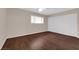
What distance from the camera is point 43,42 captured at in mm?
1234

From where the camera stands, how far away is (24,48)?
1202mm

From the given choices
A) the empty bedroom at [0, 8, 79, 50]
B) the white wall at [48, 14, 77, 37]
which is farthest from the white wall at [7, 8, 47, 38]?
the white wall at [48, 14, 77, 37]

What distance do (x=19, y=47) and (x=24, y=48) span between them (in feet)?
0.21

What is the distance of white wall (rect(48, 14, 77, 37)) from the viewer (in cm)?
119

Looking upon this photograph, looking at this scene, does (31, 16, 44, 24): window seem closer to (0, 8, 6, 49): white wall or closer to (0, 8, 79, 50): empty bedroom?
(0, 8, 79, 50): empty bedroom

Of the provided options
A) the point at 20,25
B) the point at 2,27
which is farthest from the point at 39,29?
the point at 2,27

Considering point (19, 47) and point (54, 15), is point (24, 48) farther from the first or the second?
point (54, 15)

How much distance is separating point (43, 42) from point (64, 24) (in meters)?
0.35

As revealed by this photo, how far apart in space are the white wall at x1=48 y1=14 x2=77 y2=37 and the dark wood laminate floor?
2.5 inches

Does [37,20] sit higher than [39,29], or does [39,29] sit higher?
A: [37,20]

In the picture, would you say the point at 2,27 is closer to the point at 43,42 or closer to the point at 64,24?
the point at 43,42

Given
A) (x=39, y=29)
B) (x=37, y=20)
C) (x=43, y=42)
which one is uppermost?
(x=37, y=20)
